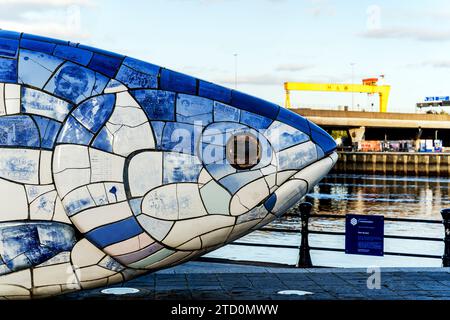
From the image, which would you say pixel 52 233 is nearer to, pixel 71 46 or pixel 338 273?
pixel 71 46

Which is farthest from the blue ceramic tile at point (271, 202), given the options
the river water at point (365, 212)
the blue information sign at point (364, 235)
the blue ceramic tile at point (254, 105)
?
the river water at point (365, 212)

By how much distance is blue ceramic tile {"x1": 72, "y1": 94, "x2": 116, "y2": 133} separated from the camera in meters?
4.93

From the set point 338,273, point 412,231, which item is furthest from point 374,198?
point 338,273

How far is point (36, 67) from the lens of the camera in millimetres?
5082

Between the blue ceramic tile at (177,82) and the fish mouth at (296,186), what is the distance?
3.09ft

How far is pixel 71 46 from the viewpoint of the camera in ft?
17.3

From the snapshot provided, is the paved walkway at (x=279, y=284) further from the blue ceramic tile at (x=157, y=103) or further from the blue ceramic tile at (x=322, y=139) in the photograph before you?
the blue ceramic tile at (x=157, y=103)

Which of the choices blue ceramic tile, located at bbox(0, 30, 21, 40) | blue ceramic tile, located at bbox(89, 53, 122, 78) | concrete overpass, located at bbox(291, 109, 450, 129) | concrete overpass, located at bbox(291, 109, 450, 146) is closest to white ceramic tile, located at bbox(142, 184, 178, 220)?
blue ceramic tile, located at bbox(89, 53, 122, 78)

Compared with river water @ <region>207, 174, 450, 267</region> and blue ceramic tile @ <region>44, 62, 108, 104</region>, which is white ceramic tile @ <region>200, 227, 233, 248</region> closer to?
blue ceramic tile @ <region>44, 62, 108, 104</region>

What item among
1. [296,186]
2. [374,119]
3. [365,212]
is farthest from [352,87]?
[296,186]

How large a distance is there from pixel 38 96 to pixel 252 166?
5.16 feet

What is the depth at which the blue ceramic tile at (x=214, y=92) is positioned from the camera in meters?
5.16

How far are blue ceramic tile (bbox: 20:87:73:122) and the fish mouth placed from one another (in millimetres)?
1570
